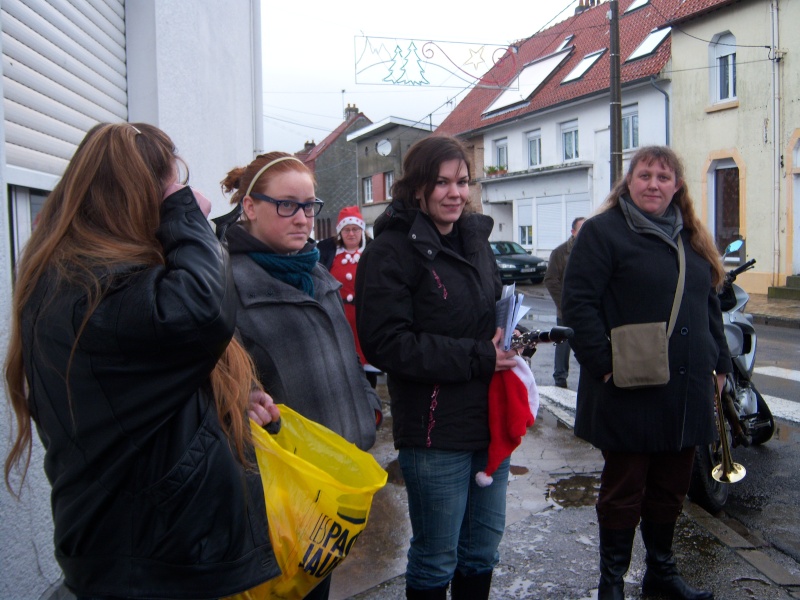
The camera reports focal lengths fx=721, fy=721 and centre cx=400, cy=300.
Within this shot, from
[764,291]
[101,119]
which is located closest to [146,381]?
[101,119]

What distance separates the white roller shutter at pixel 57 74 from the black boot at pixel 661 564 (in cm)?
322

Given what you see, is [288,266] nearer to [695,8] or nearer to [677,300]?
[677,300]

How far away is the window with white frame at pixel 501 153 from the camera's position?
29.3 meters

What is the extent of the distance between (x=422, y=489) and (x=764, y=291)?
16.7m

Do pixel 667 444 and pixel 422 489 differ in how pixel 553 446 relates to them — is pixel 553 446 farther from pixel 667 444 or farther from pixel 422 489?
pixel 422 489

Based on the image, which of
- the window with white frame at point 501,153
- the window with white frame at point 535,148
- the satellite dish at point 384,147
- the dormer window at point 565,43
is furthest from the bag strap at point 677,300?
the satellite dish at point 384,147

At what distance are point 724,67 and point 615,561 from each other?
59.4 ft

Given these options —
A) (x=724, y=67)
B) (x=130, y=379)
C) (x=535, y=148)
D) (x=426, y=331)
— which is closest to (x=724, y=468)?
(x=426, y=331)

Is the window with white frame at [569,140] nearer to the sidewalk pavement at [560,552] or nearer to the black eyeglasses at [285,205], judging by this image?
the sidewalk pavement at [560,552]

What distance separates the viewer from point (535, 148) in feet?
89.6

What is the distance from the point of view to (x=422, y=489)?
2.56 metres

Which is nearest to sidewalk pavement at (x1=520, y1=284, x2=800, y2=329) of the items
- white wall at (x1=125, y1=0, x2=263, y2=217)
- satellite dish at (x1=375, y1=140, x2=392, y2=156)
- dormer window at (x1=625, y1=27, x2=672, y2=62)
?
dormer window at (x1=625, y1=27, x2=672, y2=62)

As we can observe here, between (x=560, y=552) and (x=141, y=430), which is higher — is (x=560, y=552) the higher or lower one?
the lower one

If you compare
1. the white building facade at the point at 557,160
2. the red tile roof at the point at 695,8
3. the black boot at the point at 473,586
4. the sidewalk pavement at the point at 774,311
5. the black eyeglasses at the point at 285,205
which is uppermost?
the red tile roof at the point at 695,8
